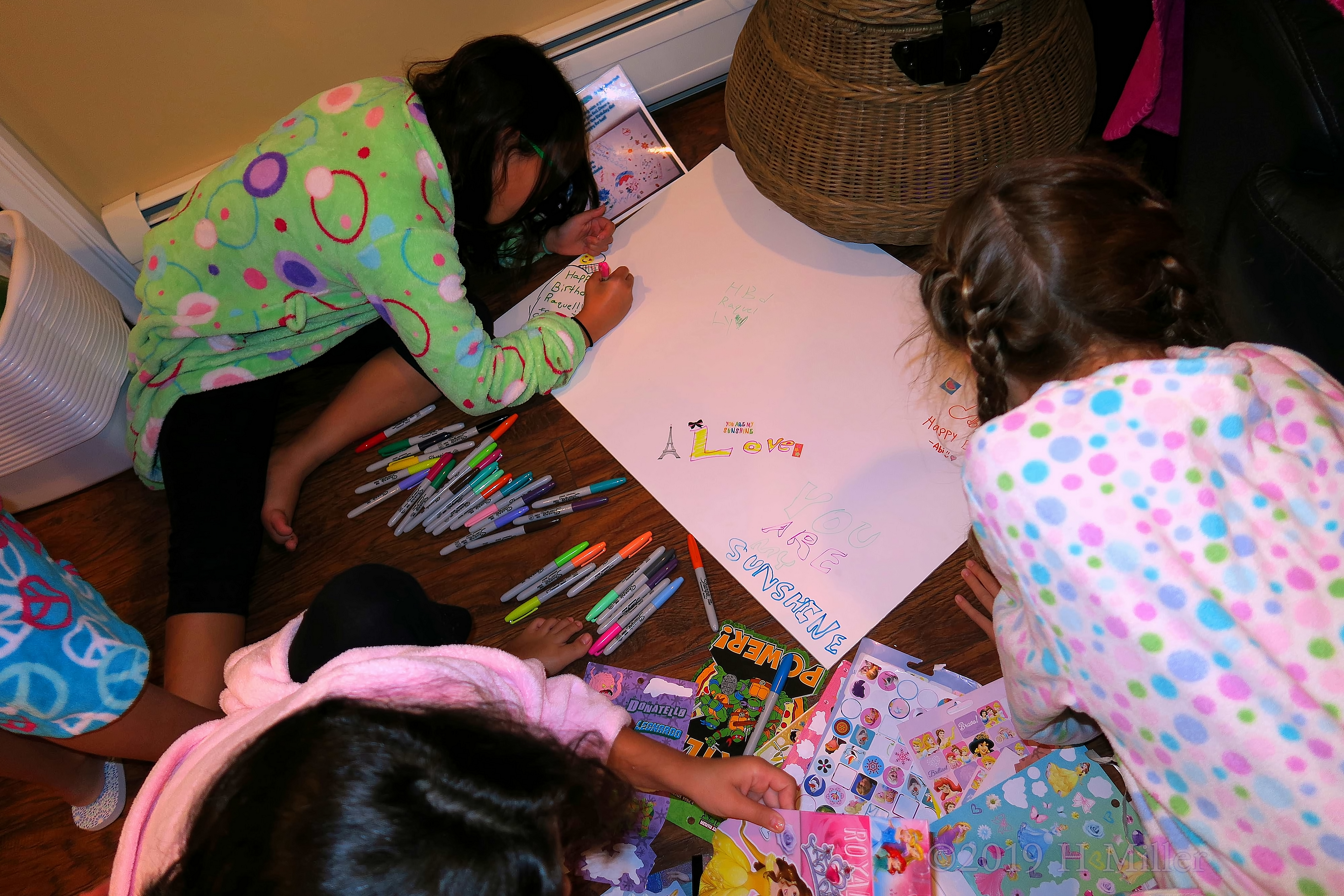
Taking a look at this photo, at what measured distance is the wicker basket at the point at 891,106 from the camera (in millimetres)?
875

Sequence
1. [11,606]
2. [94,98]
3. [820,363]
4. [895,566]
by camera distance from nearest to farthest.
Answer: [11,606], [895,566], [820,363], [94,98]

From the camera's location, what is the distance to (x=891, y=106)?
2.99ft

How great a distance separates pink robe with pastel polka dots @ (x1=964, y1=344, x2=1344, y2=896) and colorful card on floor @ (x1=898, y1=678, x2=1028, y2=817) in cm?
18

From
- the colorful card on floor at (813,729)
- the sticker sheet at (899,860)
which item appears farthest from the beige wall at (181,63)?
the sticker sheet at (899,860)

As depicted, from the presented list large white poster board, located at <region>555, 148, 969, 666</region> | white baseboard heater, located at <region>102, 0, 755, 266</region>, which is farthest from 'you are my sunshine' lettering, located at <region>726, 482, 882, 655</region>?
white baseboard heater, located at <region>102, 0, 755, 266</region>

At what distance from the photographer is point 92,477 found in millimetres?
1177

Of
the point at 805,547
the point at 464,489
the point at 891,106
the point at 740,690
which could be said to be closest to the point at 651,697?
the point at 740,690

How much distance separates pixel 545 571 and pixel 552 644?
93 mm

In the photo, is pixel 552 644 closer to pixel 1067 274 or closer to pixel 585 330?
pixel 585 330

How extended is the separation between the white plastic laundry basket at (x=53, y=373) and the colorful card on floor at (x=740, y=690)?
33.5 inches

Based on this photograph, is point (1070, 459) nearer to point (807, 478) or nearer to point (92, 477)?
point (807, 478)

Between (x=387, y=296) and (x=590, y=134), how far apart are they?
0.46 m

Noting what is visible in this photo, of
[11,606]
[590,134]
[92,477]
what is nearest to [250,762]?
[11,606]

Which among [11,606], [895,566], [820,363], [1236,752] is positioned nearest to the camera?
[1236,752]
